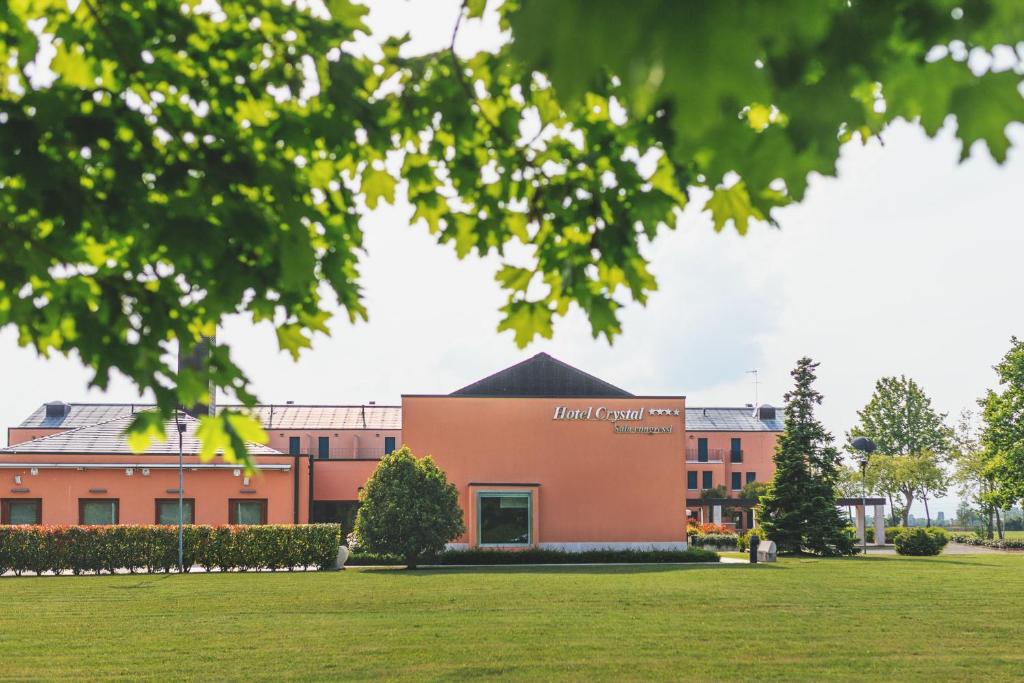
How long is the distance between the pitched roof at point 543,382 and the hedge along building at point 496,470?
5cm

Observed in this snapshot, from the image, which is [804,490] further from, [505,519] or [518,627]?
[518,627]

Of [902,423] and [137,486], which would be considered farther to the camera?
[902,423]

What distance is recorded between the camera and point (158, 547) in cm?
2555

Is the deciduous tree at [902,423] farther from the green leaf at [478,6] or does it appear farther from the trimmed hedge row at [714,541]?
the green leaf at [478,6]

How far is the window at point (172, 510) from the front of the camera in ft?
99.9

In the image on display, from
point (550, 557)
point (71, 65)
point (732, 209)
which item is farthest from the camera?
point (550, 557)

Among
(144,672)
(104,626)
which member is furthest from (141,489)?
(144,672)

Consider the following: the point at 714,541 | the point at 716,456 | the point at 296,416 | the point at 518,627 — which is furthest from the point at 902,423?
the point at 518,627

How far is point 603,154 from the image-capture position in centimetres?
526

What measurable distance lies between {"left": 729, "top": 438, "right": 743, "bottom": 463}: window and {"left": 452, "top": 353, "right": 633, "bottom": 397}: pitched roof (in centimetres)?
3332

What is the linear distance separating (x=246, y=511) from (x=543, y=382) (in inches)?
464

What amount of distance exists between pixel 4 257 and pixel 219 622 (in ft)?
36.7

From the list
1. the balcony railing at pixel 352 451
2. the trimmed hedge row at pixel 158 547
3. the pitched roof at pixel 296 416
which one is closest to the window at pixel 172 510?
the trimmed hedge row at pixel 158 547

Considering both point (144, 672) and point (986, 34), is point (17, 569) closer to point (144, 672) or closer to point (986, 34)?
point (144, 672)
